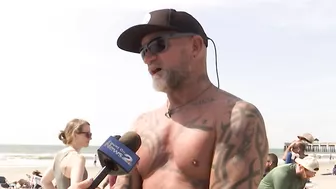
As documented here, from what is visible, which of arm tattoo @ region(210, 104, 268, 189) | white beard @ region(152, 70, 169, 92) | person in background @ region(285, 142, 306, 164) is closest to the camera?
arm tattoo @ region(210, 104, 268, 189)

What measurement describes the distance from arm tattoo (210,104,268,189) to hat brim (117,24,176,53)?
54cm

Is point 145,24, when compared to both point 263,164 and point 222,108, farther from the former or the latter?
point 263,164

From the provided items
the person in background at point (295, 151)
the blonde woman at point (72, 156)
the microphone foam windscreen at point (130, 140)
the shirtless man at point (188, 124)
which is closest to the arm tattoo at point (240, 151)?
the shirtless man at point (188, 124)

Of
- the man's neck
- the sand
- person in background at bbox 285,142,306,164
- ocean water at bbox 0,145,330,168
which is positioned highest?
the man's neck

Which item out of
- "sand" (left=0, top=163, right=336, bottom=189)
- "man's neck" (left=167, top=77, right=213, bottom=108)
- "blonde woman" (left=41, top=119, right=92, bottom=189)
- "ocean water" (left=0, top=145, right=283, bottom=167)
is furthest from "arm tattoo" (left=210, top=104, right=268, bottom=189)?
"ocean water" (left=0, top=145, right=283, bottom=167)

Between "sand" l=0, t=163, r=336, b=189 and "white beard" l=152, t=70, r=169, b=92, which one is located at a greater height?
"white beard" l=152, t=70, r=169, b=92

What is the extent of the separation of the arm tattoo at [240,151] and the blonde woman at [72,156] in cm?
283

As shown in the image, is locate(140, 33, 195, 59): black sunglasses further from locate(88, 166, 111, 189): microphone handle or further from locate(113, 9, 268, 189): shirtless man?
locate(88, 166, 111, 189): microphone handle

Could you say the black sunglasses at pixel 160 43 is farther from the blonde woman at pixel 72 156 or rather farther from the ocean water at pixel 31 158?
the ocean water at pixel 31 158

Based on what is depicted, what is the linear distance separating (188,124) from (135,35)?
0.51m

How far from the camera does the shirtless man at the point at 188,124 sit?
2.58m

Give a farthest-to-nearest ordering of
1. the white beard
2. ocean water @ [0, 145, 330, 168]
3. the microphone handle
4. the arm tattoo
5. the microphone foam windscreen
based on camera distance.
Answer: ocean water @ [0, 145, 330, 168] < the white beard < the arm tattoo < the microphone foam windscreen < the microphone handle

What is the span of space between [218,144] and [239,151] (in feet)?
0.33

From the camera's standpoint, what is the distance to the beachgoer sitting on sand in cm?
666
